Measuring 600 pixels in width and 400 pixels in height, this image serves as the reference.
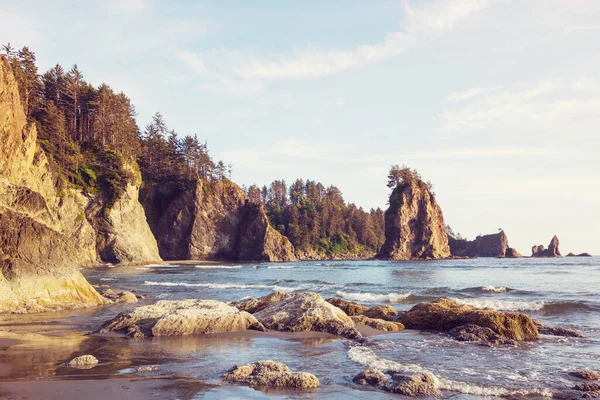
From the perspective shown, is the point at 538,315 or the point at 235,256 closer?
the point at 538,315

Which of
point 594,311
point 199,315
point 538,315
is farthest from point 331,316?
point 594,311

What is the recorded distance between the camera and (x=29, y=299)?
17.4 meters

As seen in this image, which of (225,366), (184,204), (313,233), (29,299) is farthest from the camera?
(313,233)

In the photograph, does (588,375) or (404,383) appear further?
(588,375)

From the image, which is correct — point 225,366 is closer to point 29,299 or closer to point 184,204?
point 29,299

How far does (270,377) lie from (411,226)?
11413 cm

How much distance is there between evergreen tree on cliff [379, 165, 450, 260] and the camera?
4540 inches

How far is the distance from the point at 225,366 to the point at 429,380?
157 inches

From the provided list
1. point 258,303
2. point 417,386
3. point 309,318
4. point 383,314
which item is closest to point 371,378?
point 417,386

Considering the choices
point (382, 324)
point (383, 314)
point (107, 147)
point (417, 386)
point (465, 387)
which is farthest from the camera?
point (107, 147)

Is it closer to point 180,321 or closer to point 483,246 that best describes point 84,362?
point 180,321

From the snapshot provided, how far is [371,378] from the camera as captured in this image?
26.4 feet

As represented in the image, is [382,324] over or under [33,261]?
under

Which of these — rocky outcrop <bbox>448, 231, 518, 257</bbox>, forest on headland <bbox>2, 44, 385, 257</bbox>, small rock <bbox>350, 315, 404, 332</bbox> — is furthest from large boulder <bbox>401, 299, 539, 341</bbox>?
rocky outcrop <bbox>448, 231, 518, 257</bbox>
